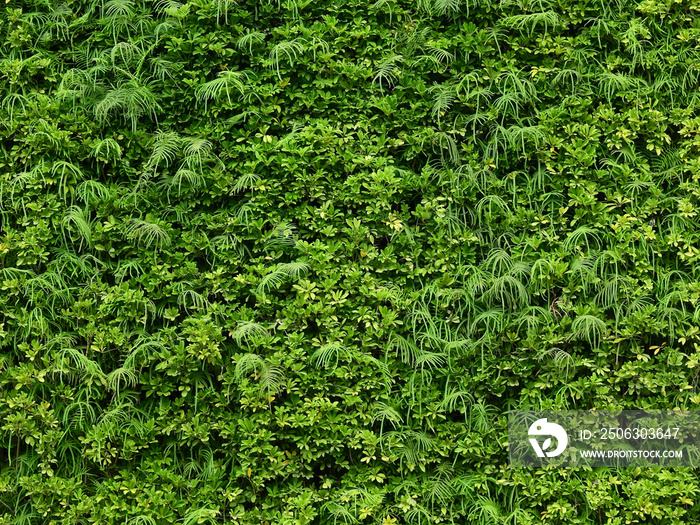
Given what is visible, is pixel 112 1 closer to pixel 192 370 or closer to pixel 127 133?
pixel 127 133

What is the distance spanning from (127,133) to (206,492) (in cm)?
211

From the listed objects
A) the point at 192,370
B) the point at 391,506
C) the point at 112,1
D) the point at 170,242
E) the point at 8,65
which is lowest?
the point at 391,506

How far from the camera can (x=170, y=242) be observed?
3.76 meters

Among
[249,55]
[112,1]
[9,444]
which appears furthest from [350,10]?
[9,444]

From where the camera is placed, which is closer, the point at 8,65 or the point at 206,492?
the point at 206,492

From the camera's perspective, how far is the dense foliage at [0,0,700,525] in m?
3.50

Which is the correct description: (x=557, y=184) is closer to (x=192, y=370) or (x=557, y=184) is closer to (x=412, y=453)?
(x=412, y=453)

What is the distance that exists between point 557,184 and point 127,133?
256 centimetres

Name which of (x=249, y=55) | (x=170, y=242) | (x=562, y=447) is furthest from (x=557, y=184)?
(x=170, y=242)

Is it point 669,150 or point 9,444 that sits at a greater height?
point 669,150

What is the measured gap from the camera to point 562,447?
3512 millimetres

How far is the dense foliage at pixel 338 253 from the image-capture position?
3.50 meters

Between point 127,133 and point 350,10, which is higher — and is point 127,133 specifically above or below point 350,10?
below

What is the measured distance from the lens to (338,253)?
12.2 feet
